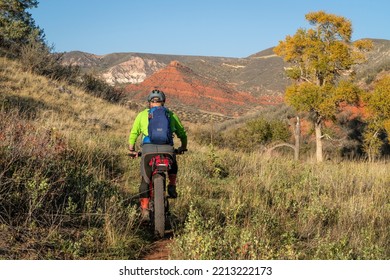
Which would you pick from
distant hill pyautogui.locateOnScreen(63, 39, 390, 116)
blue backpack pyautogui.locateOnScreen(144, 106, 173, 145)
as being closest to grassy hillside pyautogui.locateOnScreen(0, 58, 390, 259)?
blue backpack pyautogui.locateOnScreen(144, 106, 173, 145)

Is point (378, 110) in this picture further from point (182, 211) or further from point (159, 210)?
point (159, 210)

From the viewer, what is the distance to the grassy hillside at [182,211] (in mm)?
4512

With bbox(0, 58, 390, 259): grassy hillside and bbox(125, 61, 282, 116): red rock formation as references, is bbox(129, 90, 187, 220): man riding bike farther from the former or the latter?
bbox(125, 61, 282, 116): red rock formation

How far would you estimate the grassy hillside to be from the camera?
4512mm

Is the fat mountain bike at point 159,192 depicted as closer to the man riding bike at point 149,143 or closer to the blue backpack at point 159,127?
the man riding bike at point 149,143

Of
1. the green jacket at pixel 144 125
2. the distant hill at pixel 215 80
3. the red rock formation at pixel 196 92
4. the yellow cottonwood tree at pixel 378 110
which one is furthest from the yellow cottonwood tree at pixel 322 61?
the red rock formation at pixel 196 92

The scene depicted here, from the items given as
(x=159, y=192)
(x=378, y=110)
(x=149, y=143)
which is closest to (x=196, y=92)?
(x=378, y=110)

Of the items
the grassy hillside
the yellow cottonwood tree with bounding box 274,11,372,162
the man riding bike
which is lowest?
the grassy hillside

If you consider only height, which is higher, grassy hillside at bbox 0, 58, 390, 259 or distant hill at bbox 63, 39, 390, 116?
distant hill at bbox 63, 39, 390, 116

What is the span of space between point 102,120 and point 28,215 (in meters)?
13.6

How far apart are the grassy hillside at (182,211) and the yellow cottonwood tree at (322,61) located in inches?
824

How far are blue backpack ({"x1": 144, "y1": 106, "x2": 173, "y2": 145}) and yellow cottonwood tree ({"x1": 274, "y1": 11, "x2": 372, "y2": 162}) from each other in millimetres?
25616

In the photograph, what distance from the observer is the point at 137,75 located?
572 feet

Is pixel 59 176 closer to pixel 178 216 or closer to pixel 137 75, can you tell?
pixel 178 216
